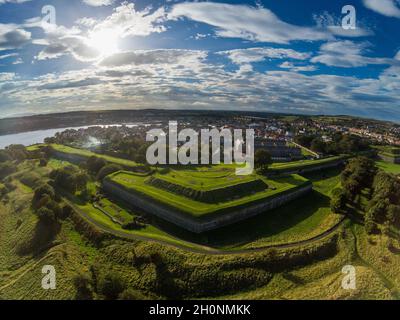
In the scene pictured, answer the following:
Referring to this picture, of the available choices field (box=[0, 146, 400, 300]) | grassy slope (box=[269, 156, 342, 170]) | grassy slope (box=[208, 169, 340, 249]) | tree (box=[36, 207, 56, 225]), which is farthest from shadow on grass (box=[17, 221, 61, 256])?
grassy slope (box=[269, 156, 342, 170])

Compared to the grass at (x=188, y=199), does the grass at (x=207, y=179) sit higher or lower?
higher

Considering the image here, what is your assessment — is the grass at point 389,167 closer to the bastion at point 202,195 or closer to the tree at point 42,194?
the bastion at point 202,195

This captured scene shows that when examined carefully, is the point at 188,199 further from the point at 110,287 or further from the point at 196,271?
the point at 110,287

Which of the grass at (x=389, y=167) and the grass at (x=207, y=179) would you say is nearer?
the grass at (x=207, y=179)

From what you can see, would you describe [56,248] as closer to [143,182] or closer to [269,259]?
[143,182]

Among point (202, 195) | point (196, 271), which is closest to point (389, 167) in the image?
point (202, 195)

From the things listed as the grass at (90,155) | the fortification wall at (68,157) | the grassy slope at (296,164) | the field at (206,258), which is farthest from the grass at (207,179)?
the fortification wall at (68,157)

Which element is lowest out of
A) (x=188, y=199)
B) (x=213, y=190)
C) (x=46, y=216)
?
(x=46, y=216)
